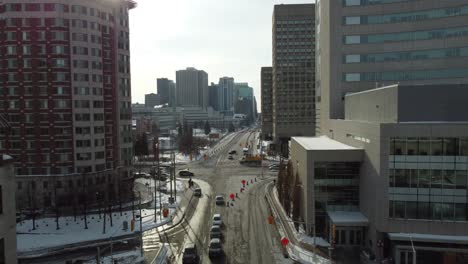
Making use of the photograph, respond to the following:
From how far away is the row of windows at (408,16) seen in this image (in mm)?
57344

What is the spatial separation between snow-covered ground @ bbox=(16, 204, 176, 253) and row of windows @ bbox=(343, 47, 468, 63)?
→ 132 ft

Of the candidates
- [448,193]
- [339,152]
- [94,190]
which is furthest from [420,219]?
[94,190]

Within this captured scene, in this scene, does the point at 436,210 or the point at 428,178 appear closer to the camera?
the point at 428,178

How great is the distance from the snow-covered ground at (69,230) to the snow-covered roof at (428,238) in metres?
31.8

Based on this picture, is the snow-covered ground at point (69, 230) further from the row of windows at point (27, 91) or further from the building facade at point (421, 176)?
the building facade at point (421, 176)

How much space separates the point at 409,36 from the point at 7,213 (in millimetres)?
59846

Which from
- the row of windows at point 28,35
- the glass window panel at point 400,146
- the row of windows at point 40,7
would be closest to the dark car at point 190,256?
the glass window panel at point 400,146

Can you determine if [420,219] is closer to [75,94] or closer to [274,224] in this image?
[274,224]

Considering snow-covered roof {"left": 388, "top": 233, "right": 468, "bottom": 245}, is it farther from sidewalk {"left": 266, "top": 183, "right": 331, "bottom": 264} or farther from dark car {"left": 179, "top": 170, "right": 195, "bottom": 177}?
dark car {"left": 179, "top": 170, "right": 195, "bottom": 177}

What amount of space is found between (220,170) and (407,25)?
62.5m

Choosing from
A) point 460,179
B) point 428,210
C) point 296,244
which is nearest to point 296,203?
point 296,244

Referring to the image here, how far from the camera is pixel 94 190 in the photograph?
220ft

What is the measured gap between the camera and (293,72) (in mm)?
153125

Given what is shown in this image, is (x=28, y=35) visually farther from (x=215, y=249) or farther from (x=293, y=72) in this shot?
(x=293, y=72)
